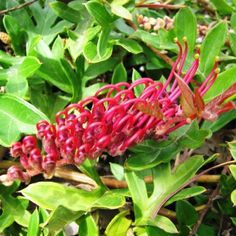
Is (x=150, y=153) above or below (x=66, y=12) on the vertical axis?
below

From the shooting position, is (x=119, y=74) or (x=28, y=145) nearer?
(x=28, y=145)

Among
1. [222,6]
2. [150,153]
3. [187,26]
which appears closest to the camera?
[150,153]

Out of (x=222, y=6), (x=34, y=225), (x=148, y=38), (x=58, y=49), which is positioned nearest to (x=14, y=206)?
(x=34, y=225)

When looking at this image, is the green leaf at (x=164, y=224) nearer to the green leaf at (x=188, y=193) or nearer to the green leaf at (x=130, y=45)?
the green leaf at (x=188, y=193)

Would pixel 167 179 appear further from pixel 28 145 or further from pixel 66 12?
pixel 66 12

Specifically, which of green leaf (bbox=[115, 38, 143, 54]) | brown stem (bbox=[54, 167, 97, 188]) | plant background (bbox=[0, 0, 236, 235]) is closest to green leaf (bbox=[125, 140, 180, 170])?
plant background (bbox=[0, 0, 236, 235])

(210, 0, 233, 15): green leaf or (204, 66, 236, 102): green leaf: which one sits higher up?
(210, 0, 233, 15): green leaf

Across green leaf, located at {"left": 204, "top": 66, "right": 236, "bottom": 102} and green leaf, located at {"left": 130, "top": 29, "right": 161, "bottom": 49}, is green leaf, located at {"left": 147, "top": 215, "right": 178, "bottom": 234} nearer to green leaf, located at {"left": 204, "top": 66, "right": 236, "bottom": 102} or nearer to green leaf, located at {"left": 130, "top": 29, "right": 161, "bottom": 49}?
green leaf, located at {"left": 204, "top": 66, "right": 236, "bottom": 102}
